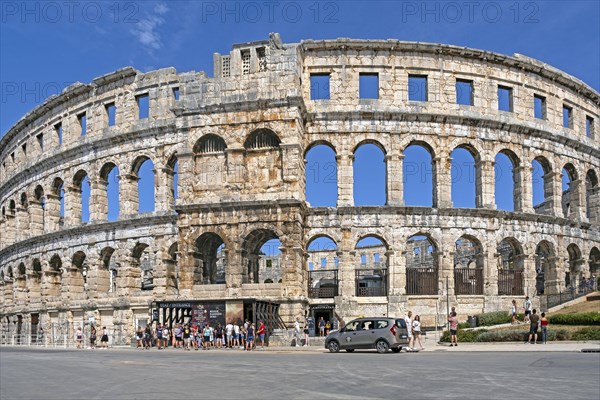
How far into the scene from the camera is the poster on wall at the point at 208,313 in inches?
1174

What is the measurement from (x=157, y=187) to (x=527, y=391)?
30397 mm

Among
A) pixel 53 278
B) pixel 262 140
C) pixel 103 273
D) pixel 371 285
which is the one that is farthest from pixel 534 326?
pixel 53 278

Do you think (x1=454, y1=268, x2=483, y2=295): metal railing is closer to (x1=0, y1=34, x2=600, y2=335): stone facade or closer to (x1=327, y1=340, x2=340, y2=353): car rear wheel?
(x1=0, y1=34, x2=600, y2=335): stone facade

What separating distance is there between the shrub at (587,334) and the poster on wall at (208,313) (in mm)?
14703

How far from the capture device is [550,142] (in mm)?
41406

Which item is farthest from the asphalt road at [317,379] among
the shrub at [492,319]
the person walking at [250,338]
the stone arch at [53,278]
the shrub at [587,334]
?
the stone arch at [53,278]

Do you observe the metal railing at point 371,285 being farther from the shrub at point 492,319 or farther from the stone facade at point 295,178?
the shrub at point 492,319

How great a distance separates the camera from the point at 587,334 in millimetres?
25484

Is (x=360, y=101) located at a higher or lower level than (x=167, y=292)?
higher

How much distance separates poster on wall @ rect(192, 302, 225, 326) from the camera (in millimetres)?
29828

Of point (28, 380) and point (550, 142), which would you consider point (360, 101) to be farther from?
point (28, 380)

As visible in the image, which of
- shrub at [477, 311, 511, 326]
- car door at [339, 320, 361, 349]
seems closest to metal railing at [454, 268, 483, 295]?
shrub at [477, 311, 511, 326]

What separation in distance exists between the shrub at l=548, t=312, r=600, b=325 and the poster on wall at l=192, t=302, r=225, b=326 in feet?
48.6

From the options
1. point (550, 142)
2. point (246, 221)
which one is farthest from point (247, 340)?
point (550, 142)
